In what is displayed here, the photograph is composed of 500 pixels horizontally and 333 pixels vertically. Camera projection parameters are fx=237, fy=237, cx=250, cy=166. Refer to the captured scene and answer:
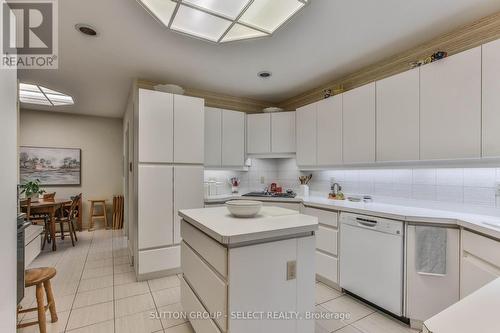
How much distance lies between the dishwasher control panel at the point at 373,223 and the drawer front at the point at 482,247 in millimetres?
432

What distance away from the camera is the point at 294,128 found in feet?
12.7

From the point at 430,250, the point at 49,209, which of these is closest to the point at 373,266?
the point at 430,250

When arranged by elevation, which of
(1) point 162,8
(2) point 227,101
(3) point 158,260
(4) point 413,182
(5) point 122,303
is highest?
(1) point 162,8

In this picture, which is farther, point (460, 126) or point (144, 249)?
point (144, 249)

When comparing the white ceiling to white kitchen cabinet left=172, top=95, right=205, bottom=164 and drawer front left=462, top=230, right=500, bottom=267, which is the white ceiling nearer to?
white kitchen cabinet left=172, top=95, right=205, bottom=164

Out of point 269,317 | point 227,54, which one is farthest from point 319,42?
point 269,317

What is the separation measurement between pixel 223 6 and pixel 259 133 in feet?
7.89

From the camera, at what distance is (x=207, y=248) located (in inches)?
61.7

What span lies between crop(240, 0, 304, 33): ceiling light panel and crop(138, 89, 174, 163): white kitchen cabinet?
1.60 metres

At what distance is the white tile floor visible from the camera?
6.84 ft

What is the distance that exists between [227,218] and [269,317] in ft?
2.27

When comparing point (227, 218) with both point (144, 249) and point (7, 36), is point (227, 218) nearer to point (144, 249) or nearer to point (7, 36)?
point (7, 36)

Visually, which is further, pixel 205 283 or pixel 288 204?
pixel 288 204

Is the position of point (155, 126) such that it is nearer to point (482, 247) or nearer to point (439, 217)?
point (439, 217)
